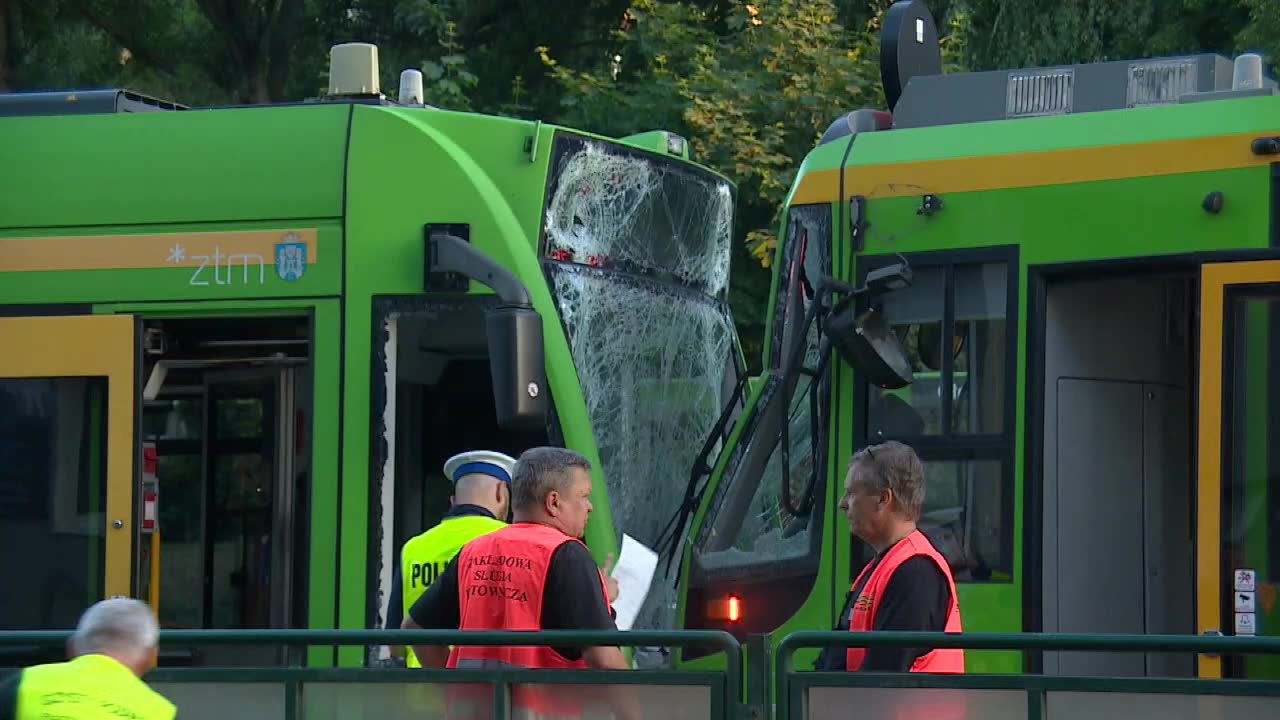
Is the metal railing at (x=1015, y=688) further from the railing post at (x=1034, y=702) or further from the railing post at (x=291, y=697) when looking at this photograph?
the railing post at (x=291, y=697)

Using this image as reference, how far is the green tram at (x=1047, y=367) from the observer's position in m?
6.42

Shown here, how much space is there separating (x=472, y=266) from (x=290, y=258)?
79 centimetres

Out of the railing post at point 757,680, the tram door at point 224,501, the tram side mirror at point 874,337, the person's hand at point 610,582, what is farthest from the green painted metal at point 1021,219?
the tram door at point 224,501

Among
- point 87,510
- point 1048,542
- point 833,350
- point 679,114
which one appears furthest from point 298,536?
point 679,114

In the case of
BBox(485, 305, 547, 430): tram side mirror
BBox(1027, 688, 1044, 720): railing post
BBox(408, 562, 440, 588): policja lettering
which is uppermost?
BBox(485, 305, 547, 430): tram side mirror

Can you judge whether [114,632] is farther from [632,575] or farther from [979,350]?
[979,350]

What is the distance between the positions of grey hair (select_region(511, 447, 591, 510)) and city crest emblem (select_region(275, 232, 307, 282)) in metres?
2.73

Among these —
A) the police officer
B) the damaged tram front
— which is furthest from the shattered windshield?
the police officer

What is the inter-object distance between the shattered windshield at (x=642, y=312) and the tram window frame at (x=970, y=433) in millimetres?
1258

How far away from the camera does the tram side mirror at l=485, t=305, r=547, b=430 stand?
23.5 feet

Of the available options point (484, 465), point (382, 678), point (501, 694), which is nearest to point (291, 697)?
point (382, 678)

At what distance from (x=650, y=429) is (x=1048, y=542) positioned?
211cm

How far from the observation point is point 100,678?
13.7 ft

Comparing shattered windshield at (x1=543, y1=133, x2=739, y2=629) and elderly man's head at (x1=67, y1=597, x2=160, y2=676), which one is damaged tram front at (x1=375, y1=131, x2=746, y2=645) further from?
elderly man's head at (x1=67, y1=597, x2=160, y2=676)
